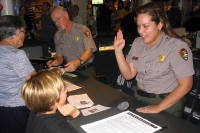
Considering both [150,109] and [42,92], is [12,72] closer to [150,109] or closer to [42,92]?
[42,92]

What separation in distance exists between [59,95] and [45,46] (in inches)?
105

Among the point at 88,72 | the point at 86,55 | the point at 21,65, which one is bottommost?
A: the point at 88,72

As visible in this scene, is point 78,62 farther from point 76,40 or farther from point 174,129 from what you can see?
point 174,129

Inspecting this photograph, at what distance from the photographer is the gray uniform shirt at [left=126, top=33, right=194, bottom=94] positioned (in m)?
1.54

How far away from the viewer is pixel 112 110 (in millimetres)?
1448

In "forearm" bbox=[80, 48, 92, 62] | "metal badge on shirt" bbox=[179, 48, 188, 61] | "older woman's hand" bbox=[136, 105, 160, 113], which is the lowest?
"older woman's hand" bbox=[136, 105, 160, 113]

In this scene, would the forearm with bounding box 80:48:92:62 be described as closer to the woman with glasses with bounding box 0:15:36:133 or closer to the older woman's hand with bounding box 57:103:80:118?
the woman with glasses with bounding box 0:15:36:133

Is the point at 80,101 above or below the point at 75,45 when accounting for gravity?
below

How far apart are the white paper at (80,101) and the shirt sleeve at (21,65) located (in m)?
0.42

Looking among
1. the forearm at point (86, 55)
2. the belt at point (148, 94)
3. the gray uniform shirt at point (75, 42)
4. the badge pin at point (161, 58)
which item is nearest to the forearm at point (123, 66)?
the belt at point (148, 94)

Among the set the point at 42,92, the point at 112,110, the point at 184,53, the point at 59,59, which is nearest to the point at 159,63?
the point at 184,53

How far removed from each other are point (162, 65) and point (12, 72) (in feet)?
3.73

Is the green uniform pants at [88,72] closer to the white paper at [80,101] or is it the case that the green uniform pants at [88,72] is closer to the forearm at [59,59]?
the forearm at [59,59]

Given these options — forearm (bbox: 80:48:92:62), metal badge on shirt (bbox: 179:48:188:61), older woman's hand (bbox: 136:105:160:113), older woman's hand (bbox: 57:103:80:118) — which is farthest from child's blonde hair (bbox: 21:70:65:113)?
forearm (bbox: 80:48:92:62)
